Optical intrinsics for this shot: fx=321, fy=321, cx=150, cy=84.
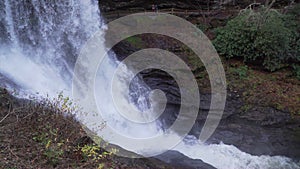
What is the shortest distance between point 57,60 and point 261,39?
548 centimetres

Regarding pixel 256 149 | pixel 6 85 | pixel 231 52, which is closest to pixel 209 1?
pixel 231 52

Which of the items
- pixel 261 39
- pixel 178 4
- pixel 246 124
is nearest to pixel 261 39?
pixel 261 39

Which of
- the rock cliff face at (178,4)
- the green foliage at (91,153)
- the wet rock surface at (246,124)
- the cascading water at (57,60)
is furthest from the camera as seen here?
the rock cliff face at (178,4)

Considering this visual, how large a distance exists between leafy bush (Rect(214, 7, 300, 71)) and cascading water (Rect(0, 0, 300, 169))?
2960 mm

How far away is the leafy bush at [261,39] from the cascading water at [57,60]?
2.96 m

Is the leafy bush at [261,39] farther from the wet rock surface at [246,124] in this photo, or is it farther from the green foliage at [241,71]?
the wet rock surface at [246,124]

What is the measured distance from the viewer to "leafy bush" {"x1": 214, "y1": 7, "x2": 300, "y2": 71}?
8.80 m

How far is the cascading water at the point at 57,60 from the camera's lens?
690cm

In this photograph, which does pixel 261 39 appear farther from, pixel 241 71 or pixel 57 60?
pixel 57 60

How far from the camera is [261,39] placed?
883cm

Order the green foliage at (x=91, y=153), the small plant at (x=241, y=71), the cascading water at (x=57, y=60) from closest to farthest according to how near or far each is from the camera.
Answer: the green foliage at (x=91, y=153) < the cascading water at (x=57, y=60) < the small plant at (x=241, y=71)

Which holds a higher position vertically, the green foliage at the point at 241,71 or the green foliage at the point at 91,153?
the green foliage at the point at 241,71

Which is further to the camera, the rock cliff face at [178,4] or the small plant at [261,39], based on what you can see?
the rock cliff face at [178,4]

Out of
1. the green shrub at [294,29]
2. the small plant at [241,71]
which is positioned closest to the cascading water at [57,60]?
the small plant at [241,71]
